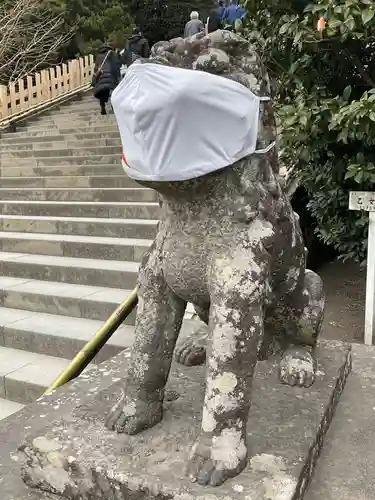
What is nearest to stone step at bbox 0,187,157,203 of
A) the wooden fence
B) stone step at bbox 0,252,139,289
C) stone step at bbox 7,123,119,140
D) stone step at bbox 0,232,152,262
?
stone step at bbox 0,232,152,262

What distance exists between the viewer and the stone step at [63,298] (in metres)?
3.31

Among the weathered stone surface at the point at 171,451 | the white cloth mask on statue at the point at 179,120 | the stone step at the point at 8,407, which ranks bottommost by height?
the stone step at the point at 8,407

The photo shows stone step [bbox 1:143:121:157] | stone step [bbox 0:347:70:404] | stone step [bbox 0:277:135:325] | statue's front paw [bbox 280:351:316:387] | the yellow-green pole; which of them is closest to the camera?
statue's front paw [bbox 280:351:316:387]

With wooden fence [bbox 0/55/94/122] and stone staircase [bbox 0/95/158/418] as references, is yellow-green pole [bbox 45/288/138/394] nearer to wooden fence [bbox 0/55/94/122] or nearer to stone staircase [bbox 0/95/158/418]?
stone staircase [bbox 0/95/158/418]

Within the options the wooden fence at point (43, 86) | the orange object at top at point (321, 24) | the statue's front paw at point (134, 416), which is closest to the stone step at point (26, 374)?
the statue's front paw at point (134, 416)

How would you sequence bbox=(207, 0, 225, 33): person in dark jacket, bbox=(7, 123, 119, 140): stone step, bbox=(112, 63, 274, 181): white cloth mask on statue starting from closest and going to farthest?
bbox=(112, 63, 274, 181): white cloth mask on statue < bbox=(207, 0, 225, 33): person in dark jacket < bbox=(7, 123, 119, 140): stone step

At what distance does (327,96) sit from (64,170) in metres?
3.81

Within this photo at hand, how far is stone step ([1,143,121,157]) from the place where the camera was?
6727mm

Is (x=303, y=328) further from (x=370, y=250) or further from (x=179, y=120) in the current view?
(x=370, y=250)

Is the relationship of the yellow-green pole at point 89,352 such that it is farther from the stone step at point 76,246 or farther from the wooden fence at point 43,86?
the wooden fence at point 43,86

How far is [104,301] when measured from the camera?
330 centimetres

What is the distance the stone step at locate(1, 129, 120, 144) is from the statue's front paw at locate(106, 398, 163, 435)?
20.4 feet

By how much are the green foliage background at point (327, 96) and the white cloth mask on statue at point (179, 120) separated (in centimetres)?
167

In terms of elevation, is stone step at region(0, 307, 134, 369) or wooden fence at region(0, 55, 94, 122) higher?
wooden fence at region(0, 55, 94, 122)
